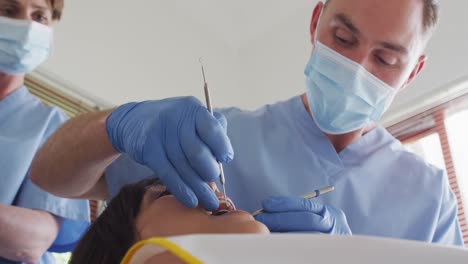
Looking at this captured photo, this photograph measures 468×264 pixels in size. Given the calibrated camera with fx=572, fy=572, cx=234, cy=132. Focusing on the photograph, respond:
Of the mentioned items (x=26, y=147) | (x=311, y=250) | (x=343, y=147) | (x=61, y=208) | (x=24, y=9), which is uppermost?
(x=311, y=250)

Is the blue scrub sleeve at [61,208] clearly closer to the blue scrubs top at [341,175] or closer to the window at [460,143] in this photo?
the blue scrubs top at [341,175]

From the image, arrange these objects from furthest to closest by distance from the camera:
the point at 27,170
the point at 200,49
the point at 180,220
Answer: the point at 200,49, the point at 27,170, the point at 180,220

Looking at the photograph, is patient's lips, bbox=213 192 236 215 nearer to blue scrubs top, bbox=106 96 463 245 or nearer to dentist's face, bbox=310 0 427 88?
blue scrubs top, bbox=106 96 463 245

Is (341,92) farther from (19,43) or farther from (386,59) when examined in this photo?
(19,43)

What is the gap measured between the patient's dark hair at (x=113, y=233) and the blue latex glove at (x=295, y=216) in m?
0.24

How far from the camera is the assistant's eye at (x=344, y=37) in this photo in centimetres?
144

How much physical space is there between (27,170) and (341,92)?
2.84 feet

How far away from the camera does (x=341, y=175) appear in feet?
4.63

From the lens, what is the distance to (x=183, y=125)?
40.9 inches

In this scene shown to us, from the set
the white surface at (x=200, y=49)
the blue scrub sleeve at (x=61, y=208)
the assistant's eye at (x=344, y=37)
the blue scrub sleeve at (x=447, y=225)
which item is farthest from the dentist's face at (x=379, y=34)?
the white surface at (x=200, y=49)

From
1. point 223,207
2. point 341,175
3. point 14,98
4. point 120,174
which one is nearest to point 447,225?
point 341,175

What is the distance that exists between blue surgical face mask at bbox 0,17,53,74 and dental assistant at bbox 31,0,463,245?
0.51m

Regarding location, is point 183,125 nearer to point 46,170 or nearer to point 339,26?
point 46,170

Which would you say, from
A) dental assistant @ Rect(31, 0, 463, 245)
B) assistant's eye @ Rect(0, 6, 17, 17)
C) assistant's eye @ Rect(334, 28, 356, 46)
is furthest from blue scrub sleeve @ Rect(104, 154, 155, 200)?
assistant's eye @ Rect(0, 6, 17, 17)
